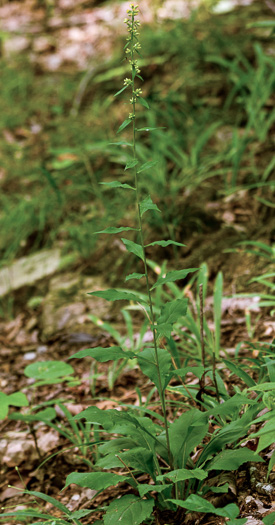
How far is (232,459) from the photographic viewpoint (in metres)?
1.17

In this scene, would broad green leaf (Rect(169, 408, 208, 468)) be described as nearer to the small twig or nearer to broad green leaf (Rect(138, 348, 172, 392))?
broad green leaf (Rect(138, 348, 172, 392))

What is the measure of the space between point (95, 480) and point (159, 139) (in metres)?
2.22

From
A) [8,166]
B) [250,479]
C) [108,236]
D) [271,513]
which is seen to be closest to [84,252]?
[108,236]

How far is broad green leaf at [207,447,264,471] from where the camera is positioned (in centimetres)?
115

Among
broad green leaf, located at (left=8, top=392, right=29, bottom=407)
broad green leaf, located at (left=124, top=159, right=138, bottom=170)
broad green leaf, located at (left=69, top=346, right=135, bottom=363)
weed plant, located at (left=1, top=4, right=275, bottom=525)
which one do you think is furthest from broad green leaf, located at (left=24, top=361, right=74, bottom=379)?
broad green leaf, located at (left=124, top=159, right=138, bottom=170)

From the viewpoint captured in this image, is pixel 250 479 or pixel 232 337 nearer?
pixel 250 479

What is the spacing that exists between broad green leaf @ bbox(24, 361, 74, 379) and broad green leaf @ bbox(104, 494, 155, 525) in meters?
0.59

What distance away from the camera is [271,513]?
106 cm

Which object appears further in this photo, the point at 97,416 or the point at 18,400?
the point at 18,400

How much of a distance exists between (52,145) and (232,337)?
7.74 feet

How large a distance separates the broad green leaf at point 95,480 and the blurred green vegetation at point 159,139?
1498mm

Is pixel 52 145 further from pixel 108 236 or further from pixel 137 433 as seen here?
pixel 137 433

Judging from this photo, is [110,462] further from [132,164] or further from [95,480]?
[132,164]

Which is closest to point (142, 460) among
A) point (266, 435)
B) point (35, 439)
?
point (266, 435)
